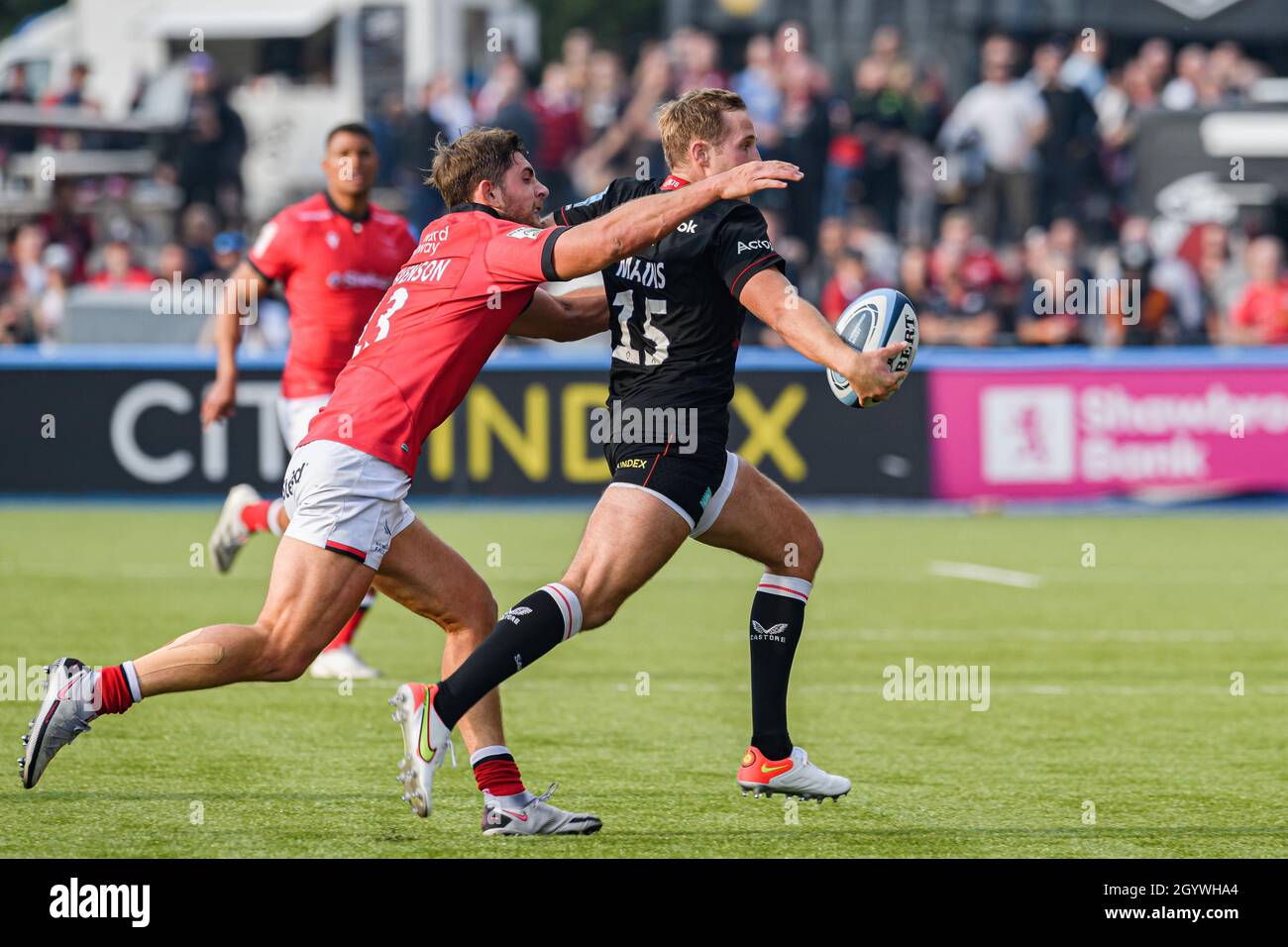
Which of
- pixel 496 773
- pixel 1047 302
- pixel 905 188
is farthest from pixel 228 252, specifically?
pixel 496 773

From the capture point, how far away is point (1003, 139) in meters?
21.8

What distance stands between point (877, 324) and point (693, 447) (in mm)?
721

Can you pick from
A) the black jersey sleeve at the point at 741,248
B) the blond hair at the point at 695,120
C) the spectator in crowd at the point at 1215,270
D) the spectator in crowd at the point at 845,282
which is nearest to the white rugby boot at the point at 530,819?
the black jersey sleeve at the point at 741,248

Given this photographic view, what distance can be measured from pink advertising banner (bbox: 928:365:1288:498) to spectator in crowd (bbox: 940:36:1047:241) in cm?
417

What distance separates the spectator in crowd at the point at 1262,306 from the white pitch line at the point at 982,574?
20.3 ft

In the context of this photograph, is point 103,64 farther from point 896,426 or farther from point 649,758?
point 649,758

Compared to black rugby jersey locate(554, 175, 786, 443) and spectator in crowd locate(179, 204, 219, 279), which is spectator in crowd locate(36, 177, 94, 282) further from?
black rugby jersey locate(554, 175, 786, 443)

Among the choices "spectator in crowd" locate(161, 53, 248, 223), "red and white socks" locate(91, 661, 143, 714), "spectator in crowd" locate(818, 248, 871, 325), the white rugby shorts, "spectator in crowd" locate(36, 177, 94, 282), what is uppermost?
"spectator in crowd" locate(161, 53, 248, 223)

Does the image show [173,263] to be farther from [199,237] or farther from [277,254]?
[277,254]

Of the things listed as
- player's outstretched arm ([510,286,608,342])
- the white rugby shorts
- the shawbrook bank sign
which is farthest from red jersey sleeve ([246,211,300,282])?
the shawbrook bank sign

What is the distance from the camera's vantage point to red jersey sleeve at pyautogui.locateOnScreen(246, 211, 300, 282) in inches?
407

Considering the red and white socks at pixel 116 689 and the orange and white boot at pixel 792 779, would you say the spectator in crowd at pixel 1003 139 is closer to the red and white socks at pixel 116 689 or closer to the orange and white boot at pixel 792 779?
the orange and white boot at pixel 792 779

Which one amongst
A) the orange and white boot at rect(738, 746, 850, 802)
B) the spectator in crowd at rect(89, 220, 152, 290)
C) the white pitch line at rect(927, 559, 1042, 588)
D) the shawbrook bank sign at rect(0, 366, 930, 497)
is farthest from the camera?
the spectator in crowd at rect(89, 220, 152, 290)
